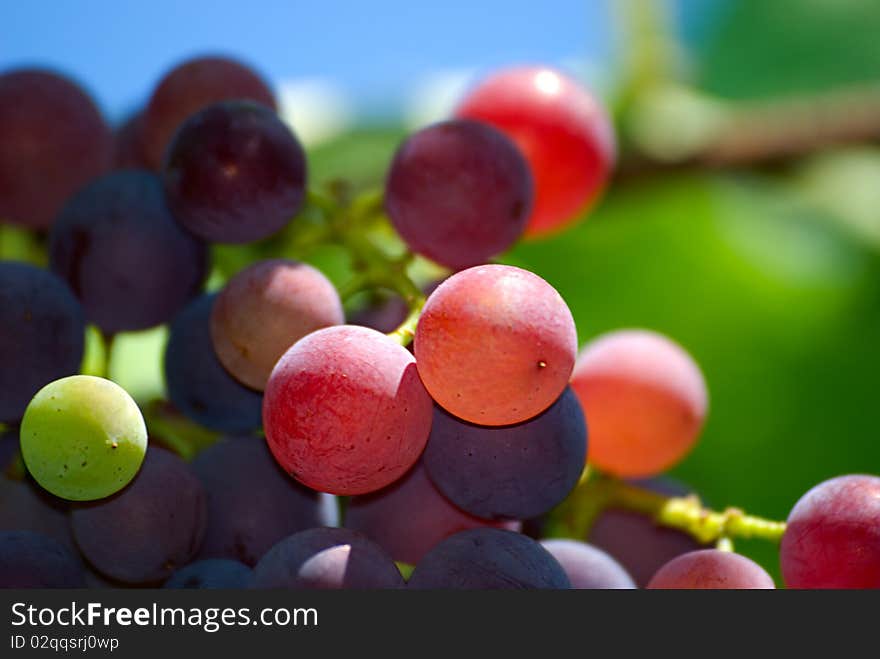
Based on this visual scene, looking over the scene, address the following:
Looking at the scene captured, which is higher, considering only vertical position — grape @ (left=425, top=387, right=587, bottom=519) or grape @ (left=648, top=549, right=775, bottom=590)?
grape @ (left=425, top=387, right=587, bottom=519)

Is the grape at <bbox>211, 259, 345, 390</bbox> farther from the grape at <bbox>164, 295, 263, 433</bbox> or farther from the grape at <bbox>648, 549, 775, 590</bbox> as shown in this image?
the grape at <bbox>648, 549, 775, 590</bbox>

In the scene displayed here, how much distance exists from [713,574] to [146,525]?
0.31 m

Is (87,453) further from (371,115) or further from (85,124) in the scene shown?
(371,115)

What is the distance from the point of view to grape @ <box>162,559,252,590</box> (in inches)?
22.8

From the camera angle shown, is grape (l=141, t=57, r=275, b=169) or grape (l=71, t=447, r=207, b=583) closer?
grape (l=71, t=447, r=207, b=583)

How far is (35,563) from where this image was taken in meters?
0.58

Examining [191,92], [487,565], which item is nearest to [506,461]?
[487,565]

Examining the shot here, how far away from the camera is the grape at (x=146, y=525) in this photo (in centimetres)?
60

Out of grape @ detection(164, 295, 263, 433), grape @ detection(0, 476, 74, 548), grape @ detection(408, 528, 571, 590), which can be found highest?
grape @ detection(164, 295, 263, 433)

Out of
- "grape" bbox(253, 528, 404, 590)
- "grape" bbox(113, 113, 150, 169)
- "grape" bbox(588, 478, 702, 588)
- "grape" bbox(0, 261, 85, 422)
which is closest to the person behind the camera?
"grape" bbox(253, 528, 404, 590)

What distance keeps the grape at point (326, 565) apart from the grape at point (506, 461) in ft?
0.23

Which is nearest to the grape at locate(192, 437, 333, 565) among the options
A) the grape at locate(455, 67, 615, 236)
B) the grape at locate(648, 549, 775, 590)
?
the grape at locate(648, 549, 775, 590)

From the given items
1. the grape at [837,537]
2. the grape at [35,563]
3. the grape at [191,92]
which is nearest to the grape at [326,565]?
the grape at [35,563]

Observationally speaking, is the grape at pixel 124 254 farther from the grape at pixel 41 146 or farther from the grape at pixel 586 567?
the grape at pixel 586 567
